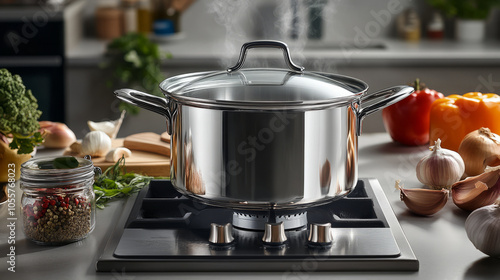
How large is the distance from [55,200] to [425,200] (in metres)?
0.58

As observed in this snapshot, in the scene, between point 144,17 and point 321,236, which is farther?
point 144,17

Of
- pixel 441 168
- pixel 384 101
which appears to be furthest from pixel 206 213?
pixel 441 168

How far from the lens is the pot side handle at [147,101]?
94 cm

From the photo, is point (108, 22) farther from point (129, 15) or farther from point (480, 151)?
point (480, 151)

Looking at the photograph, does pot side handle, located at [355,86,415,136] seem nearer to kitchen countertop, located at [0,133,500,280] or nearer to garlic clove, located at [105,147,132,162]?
kitchen countertop, located at [0,133,500,280]

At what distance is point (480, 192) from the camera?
1.03 m

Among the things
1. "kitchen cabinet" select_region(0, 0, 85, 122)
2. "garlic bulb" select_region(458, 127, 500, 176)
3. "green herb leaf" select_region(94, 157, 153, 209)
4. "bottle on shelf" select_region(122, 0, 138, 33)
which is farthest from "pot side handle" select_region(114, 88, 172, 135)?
"bottle on shelf" select_region(122, 0, 138, 33)

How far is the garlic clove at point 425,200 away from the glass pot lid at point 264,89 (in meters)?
0.23

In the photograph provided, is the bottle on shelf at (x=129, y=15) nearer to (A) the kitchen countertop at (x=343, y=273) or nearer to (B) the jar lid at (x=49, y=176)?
(A) the kitchen countertop at (x=343, y=273)

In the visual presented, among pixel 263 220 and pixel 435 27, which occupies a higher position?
pixel 435 27

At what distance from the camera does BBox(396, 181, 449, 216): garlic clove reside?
3.37 feet

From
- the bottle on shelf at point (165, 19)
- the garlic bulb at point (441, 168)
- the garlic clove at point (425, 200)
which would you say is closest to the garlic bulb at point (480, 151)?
the garlic bulb at point (441, 168)

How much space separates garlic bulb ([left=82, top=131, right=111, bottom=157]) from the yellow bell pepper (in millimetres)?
735

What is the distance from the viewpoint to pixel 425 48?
2.98 metres
